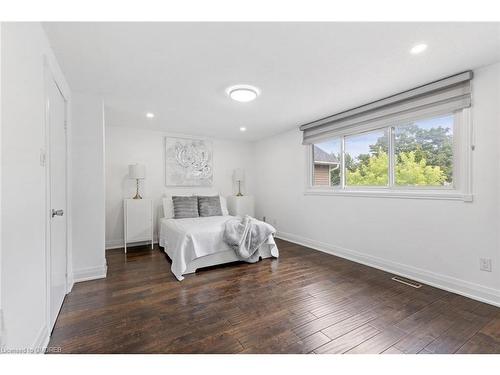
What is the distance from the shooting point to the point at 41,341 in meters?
1.40

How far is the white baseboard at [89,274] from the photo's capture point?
2553mm

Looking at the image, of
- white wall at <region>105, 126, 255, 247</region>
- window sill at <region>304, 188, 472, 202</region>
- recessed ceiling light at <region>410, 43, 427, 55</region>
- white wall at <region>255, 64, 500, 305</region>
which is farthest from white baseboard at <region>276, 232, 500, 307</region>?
white wall at <region>105, 126, 255, 247</region>

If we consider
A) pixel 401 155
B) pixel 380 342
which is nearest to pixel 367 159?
pixel 401 155

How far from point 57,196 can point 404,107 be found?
380 cm

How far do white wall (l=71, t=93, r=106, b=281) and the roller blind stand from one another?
3.26 metres

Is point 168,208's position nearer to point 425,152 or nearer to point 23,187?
point 23,187

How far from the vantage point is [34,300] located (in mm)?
1320

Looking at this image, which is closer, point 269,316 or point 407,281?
point 269,316

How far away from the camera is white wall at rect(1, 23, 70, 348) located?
1027 mm

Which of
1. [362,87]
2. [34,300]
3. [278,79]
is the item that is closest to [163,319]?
[34,300]

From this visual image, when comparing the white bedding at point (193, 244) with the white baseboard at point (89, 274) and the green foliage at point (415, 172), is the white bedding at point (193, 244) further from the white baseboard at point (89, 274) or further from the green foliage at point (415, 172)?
the green foliage at point (415, 172)

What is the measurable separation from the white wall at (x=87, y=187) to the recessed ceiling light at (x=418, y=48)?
332cm

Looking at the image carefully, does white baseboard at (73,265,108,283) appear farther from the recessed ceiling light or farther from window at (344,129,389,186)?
the recessed ceiling light

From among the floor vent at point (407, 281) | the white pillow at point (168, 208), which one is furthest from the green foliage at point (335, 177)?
the white pillow at point (168, 208)
